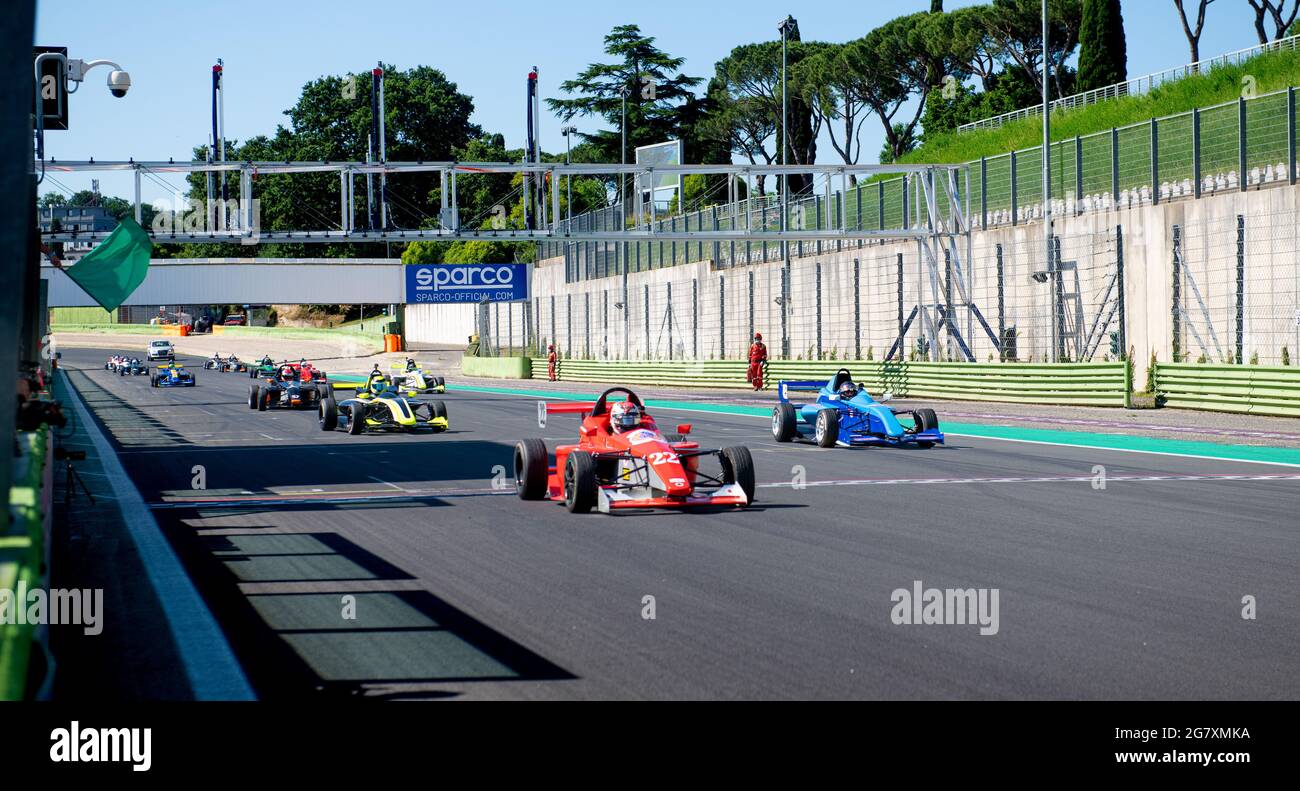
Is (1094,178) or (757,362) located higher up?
(1094,178)

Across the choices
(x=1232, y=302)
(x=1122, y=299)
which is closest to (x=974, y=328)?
(x=1122, y=299)

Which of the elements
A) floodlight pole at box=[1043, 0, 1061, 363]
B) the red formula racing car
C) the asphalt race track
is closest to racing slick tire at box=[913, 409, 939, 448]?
the asphalt race track

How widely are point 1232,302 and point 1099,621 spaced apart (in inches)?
843

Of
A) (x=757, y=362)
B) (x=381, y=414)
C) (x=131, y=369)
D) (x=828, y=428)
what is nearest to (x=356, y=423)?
(x=381, y=414)

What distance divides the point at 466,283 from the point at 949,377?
26.9 meters

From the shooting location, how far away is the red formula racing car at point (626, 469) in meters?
12.6

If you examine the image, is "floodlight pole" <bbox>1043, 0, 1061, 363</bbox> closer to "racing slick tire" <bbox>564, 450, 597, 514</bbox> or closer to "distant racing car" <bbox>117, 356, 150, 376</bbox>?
"racing slick tire" <bbox>564, 450, 597, 514</bbox>

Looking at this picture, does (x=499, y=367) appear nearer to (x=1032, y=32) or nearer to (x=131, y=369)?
(x=131, y=369)

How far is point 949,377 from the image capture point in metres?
33.8

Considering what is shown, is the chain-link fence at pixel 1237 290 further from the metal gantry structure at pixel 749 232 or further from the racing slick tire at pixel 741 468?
the racing slick tire at pixel 741 468

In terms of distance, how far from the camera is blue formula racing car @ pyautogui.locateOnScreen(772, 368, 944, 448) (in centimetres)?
1978

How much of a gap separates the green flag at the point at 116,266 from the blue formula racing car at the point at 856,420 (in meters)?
9.78

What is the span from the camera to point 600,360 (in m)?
54.4
